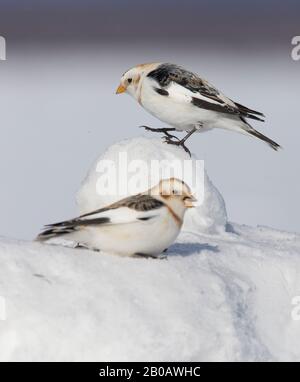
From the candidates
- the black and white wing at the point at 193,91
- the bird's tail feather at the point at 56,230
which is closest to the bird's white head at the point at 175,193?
the bird's tail feather at the point at 56,230

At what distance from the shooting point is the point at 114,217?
418cm

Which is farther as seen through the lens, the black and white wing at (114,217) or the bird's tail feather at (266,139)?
the bird's tail feather at (266,139)

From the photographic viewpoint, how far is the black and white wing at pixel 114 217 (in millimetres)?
4156

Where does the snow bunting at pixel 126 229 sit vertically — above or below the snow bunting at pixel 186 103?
below

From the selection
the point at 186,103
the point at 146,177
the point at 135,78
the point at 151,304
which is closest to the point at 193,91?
the point at 186,103

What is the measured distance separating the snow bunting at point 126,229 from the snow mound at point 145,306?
5 cm

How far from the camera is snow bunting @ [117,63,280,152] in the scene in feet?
19.5

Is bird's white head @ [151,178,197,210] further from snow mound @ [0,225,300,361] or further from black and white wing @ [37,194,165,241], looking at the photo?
snow mound @ [0,225,300,361]

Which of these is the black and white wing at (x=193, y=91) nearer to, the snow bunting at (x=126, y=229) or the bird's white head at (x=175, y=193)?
the bird's white head at (x=175, y=193)

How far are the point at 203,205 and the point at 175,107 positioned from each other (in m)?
0.92

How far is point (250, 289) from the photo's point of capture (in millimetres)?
4426

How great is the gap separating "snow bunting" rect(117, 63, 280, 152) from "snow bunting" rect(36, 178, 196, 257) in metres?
1.65

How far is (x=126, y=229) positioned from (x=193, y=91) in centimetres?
194

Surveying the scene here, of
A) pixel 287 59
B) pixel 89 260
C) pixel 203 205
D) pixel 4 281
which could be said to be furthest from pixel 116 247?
pixel 287 59
